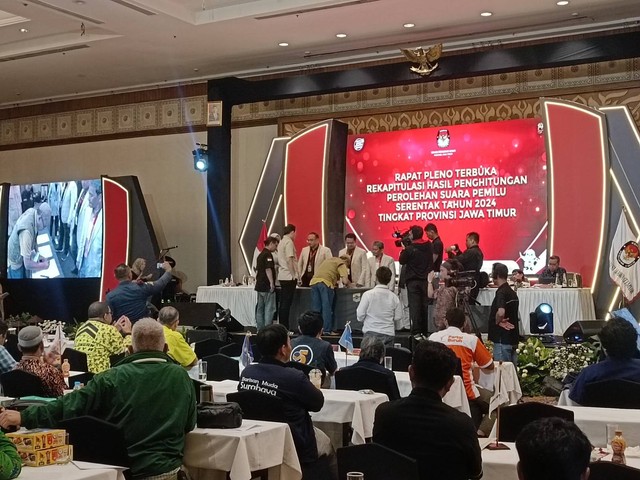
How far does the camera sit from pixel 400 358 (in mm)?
7715

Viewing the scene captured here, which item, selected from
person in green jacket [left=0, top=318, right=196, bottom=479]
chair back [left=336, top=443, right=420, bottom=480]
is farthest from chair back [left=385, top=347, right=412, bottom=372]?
chair back [left=336, top=443, right=420, bottom=480]

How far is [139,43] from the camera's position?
46.4 ft

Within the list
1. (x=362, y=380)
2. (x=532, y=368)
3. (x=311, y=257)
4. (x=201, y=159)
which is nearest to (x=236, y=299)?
(x=311, y=257)

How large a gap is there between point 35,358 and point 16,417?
1948 mm

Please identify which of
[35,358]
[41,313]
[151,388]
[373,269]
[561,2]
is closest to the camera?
[151,388]

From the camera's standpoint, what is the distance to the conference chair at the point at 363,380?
6156mm

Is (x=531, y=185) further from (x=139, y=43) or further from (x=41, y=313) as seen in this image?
(x=41, y=313)

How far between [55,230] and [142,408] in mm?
13212

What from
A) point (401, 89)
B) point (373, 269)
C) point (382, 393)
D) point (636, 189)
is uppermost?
point (401, 89)

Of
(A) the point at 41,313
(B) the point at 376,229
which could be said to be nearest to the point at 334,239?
(B) the point at 376,229

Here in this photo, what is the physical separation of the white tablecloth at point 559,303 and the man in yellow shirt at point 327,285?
250 cm

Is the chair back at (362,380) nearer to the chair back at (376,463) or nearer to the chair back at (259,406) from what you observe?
the chair back at (259,406)

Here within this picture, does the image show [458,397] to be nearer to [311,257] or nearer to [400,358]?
[400,358]

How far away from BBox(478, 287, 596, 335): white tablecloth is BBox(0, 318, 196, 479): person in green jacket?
7.99 metres
